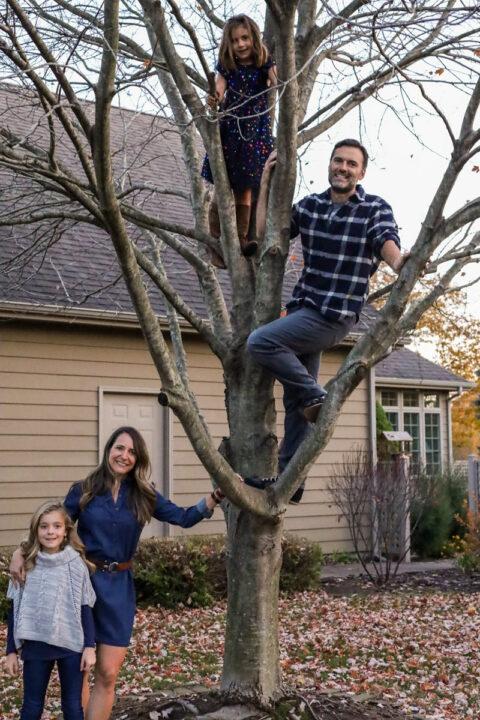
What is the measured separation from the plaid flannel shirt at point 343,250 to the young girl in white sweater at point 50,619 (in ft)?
5.38

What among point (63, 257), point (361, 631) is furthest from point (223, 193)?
point (63, 257)

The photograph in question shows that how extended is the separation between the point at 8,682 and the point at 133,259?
157 inches

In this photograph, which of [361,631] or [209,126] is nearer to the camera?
[209,126]

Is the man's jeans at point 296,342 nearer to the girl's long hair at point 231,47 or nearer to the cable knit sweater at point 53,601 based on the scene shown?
the cable knit sweater at point 53,601

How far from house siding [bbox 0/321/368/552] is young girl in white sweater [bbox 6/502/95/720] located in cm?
618

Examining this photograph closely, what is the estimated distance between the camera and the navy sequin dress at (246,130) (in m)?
5.29

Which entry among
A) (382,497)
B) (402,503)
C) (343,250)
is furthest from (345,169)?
(402,503)

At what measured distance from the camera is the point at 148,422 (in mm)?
11969

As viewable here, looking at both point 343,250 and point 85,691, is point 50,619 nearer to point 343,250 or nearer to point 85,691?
point 85,691

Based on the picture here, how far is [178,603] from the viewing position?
977 cm

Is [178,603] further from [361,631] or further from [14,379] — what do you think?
[14,379]

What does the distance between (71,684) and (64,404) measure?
6.81 metres

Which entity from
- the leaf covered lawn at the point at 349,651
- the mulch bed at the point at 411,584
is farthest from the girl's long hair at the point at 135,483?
the mulch bed at the point at 411,584

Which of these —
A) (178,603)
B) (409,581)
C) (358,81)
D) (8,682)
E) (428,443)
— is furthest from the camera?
(428,443)
